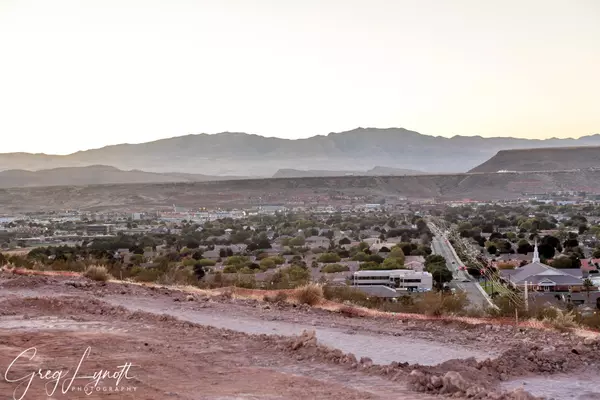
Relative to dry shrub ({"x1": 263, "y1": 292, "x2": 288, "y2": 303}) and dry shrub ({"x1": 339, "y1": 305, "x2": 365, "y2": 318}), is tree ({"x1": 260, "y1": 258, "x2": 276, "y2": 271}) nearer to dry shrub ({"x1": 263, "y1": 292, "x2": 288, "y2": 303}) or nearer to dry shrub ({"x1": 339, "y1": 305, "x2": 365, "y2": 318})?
dry shrub ({"x1": 263, "y1": 292, "x2": 288, "y2": 303})

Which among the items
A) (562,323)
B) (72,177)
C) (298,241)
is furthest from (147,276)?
(72,177)

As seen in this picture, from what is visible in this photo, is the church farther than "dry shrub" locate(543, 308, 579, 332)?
Yes

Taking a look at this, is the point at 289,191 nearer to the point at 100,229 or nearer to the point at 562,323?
the point at 100,229

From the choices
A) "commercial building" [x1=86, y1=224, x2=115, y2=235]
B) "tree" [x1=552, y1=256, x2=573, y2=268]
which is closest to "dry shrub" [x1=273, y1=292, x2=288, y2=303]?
"tree" [x1=552, y1=256, x2=573, y2=268]

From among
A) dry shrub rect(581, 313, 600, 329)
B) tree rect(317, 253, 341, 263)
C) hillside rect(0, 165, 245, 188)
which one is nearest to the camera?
dry shrub rect(581, 313, 600, 329)

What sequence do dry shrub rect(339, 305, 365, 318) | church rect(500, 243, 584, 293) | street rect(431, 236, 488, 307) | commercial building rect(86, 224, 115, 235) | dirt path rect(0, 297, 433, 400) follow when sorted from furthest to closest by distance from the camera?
1. commercial building rect(86, 224, 115, 235)
2. church rect(500, 243, 584, 293)
3. street rect(431, 236, 488, 307)
4. dry shrub rect(339, 305, 365, 318)
5. dirt path rect(0, 297, 433, 400)

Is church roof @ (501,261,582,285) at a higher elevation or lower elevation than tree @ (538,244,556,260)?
higher
